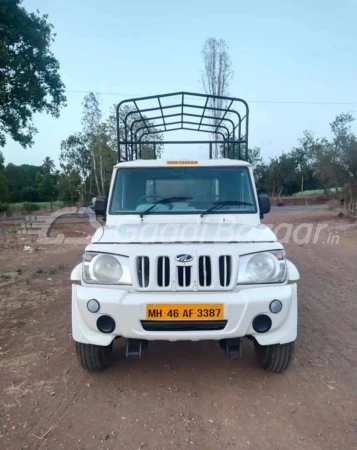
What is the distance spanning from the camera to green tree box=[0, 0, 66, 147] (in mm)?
14047

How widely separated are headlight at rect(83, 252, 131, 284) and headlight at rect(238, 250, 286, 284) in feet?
2.97

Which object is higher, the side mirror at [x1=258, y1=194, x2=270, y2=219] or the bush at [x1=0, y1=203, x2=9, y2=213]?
the side mirror at [x1=258, y1=194, x2=270, y2=219]

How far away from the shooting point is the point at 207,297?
306 centimetres

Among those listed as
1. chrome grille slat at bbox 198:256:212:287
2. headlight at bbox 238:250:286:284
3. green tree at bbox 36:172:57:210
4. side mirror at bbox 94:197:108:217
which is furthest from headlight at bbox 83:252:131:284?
green tree at bbox 36:172:57:210

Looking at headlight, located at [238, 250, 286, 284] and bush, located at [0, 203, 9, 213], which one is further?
bush, located at [0, 203, 9, 213]

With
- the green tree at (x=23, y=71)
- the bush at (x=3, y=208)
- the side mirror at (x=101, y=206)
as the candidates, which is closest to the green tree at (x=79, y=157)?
the bush at (x=3, y=208)

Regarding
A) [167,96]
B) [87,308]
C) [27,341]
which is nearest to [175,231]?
[87,308]

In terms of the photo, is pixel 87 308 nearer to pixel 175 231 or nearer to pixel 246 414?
pixel 175 231

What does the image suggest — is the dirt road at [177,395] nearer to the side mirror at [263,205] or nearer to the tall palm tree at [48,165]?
the side mirror at [263,205]

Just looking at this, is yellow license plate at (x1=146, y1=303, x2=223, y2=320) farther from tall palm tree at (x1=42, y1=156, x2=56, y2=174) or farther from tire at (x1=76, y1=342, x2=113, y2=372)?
tall palm tree at (x1=42, y1=156, x2=56, y2=174)

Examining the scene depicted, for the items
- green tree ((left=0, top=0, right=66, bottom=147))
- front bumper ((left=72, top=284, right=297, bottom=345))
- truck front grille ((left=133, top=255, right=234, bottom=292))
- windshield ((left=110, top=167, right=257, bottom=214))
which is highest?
green tree ((left=0, top=0, right=66, bottom=147))

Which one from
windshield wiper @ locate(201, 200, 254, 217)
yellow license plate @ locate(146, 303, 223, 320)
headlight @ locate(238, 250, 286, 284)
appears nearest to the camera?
yellow license plate @ locate(146, 303, 223, 320)

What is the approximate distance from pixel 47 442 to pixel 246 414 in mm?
1395

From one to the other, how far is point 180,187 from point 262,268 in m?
1.72
